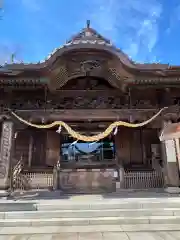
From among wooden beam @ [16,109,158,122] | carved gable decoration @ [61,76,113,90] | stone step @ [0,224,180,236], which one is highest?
carved gable decoration @ [61,76,113,90]

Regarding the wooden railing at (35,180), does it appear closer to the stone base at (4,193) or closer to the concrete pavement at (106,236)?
the stone base at (4,193)

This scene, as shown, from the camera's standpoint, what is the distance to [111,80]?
9.03 meters

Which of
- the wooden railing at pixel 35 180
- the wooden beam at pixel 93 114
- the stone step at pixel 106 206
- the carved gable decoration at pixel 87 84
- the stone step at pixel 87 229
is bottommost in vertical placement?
the stone step at pixel 87 229

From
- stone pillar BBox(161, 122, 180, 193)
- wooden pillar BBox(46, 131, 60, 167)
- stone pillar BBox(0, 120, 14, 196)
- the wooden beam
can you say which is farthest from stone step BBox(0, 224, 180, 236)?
wooden pillar BBox(46, 131, 60, 167)

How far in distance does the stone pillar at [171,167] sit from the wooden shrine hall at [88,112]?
35 millimetres

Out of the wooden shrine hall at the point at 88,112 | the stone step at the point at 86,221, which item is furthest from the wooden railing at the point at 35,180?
the stone step at the point at 86,221

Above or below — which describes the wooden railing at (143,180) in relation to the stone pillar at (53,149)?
below

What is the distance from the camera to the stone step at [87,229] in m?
4.94

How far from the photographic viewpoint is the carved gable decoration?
934 centimetres

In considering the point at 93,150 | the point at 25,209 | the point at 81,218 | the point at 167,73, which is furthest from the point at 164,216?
the point at 93,150

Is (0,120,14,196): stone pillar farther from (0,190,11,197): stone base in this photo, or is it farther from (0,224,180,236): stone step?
(0,224,180,236): stone step

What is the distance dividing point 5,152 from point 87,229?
452 centimetres

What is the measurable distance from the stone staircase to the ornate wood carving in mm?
1415

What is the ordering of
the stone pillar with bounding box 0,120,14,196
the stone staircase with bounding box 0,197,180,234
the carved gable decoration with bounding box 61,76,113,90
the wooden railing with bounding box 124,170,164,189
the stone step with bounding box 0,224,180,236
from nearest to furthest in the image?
the stone step with bounding box 0,224,180,236
the stone staircase with bounding box 0,197,180,234
the stone pillar with bounding box 0,120,14,196
the carved gable decoration with bounding box 61,76,113,90
the wooden railing with bounding box 124,170,164,189
